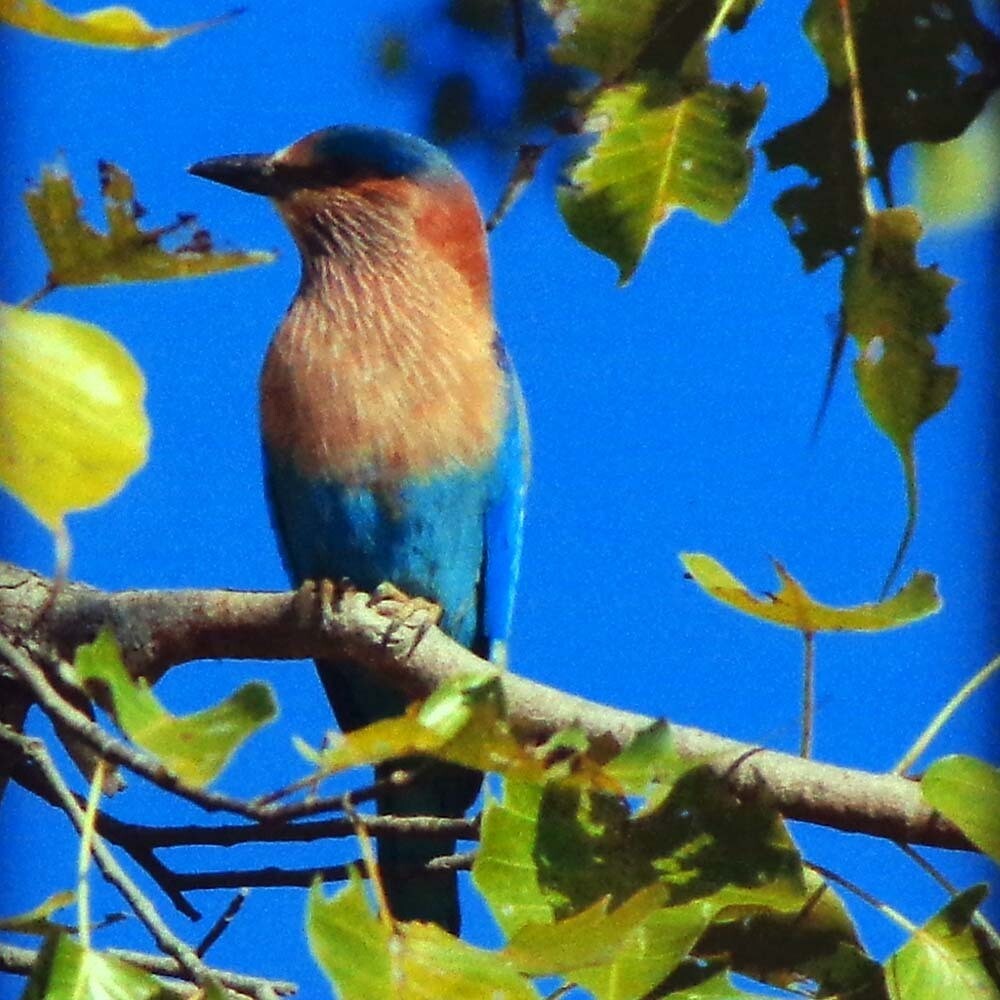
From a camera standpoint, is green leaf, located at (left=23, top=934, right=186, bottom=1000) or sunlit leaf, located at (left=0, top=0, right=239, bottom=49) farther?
green leaf, located at (left=23, top=934, right=186, bottom=1000)

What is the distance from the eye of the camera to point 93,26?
75cm

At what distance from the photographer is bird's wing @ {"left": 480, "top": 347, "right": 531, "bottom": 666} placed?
110 inches

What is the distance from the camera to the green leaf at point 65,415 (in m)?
0.70

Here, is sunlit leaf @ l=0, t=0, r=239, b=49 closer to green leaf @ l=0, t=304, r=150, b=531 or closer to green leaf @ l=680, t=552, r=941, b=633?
green leaf @ l=0, t=304, r=150, b=531

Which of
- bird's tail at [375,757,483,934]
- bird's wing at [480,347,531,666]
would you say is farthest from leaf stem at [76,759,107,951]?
bird's wing at [480,347,531,666]

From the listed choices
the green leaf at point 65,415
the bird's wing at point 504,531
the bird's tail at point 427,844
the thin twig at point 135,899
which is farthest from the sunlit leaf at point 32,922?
the bird's wing at point 504,531

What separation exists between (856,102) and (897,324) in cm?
23

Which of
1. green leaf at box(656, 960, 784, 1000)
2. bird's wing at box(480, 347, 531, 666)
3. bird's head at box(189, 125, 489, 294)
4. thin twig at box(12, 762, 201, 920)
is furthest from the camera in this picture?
bird's head at box(189, 125, 489, 294)

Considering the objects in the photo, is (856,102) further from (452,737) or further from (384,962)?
(384,962)

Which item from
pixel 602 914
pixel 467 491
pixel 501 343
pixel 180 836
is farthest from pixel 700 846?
pixel 501 343

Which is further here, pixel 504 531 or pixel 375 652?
pixel 504 531

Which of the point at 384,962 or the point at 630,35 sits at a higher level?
the point at 630,35

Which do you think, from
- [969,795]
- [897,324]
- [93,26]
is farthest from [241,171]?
[93,26]

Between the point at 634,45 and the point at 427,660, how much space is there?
0.57 m
